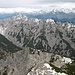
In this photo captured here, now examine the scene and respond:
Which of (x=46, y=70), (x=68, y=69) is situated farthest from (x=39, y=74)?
(x=68, y=69)

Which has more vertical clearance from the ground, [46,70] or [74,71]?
[46,70]

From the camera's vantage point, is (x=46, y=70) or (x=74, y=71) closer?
(x=46, y=70)

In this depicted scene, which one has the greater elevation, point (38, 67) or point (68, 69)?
point (38, 67)

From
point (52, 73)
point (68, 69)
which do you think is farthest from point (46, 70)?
point (68, 69)

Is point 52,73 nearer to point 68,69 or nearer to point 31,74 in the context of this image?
point 31,74

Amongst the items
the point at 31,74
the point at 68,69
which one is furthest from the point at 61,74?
the point at 68,69

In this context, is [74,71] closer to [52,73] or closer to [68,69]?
[68,69]

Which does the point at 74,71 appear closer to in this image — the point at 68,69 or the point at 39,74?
the point at 68,69

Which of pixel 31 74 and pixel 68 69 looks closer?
pixel 31 74
